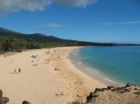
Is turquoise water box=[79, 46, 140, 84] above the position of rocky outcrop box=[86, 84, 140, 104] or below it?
below

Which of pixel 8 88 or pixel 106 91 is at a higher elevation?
pixel 106 91

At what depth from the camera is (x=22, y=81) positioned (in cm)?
4097

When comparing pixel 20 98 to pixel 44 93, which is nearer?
pixel 20 98

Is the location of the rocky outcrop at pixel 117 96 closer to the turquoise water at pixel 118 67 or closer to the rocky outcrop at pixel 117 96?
the rocky outcrop at pixel 117 96

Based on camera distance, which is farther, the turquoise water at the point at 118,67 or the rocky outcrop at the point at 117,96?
the turquoise water at the point at 118,67

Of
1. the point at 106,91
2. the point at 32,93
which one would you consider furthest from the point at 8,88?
the point at 106,91

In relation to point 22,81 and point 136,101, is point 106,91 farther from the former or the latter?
point 22,81

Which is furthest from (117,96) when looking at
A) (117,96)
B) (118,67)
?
(118,67)

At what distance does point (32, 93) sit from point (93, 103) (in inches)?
550

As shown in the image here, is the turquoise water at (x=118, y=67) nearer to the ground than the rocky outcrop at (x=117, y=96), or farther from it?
nearer to the ground

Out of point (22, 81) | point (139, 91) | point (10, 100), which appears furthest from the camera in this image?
point (22, 81)

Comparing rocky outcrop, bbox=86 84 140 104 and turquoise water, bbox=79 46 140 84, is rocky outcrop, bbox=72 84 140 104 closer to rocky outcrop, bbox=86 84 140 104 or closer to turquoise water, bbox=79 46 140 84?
rocky outcrop, bbox=86 84 140 104

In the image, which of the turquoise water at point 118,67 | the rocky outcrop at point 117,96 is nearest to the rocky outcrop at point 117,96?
the rocky outcrop at point 117,96

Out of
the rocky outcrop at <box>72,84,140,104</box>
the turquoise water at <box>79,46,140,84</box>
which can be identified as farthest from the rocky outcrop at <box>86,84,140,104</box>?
the turquoise water at <box>79,46,140,84</box>
